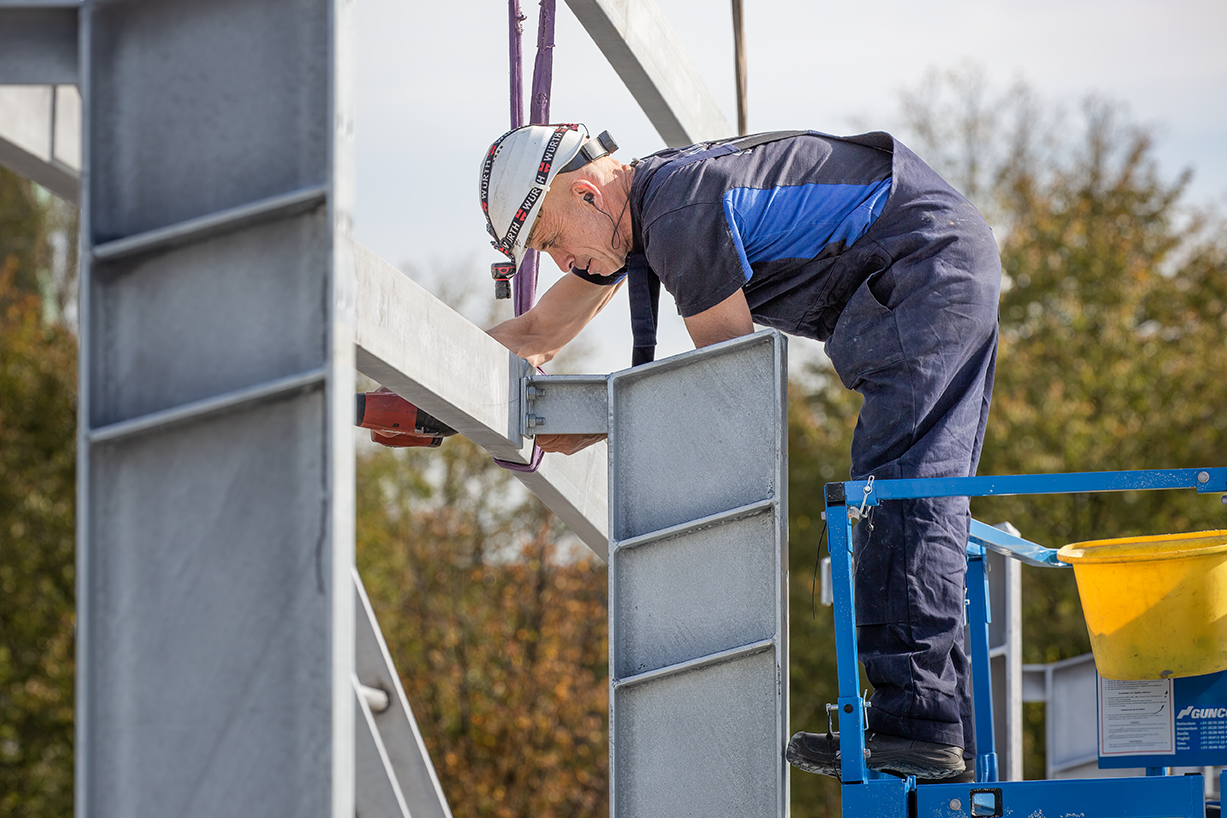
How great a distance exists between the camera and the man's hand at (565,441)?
404cm

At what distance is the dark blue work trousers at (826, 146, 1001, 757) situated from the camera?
343 cm

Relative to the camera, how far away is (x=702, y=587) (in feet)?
11.7

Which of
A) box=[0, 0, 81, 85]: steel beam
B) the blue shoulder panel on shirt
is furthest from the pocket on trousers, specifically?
box=[0, 0, 81, 85]: steel beam

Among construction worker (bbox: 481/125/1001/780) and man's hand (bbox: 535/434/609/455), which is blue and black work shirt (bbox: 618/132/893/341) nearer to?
construction worker (bbox: 481/125/1001/780)

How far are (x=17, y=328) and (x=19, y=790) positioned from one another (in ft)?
23.7

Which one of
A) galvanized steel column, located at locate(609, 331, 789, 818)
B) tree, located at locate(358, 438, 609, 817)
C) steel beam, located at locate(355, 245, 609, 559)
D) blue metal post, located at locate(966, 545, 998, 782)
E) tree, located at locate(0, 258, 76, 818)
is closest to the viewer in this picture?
steel beam, located at locate(355, 245, 609, 559)

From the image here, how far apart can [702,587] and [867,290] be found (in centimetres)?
96

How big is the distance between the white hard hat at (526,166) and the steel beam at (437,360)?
0.45m

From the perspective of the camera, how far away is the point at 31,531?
19125 mm

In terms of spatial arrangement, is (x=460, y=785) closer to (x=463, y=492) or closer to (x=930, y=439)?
(x=463, y=492)

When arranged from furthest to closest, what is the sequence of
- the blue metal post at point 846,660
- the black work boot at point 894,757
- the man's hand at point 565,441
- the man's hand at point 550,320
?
the man's hand at point 550,320
the man's hand at point 565,441
the black work boot at point 894,757
the blue metal post at point 846,660

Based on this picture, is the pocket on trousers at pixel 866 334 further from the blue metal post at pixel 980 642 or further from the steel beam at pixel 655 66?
the steel beam at pixel 655 66

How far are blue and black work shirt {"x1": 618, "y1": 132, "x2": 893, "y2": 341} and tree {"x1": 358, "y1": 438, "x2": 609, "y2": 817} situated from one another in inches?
650

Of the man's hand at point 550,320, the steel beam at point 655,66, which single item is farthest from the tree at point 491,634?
the man's hand at point 550,320
